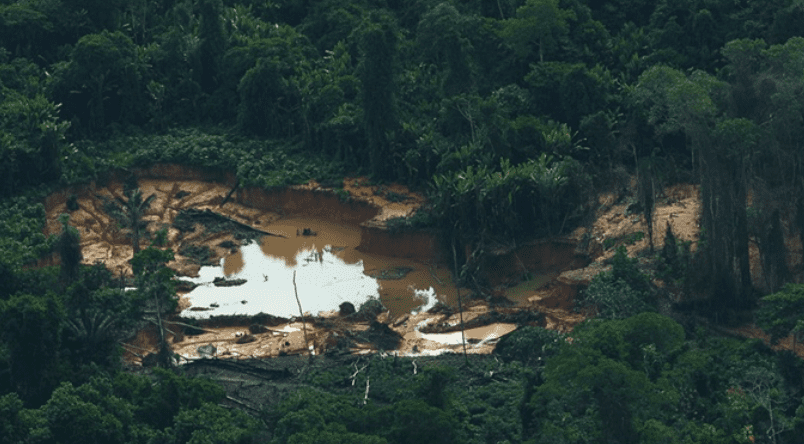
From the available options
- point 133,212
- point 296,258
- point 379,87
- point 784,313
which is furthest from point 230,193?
point 784,313

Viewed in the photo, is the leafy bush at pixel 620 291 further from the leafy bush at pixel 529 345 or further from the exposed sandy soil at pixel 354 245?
the exposed sandy soil at pixel 354 245

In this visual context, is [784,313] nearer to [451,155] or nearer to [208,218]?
[451,155]

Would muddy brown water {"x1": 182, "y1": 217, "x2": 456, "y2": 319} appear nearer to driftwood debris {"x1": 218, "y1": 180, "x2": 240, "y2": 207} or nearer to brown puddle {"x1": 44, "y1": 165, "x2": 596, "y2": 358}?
brown puddle {"x1": 44, "y1": 165, "x2": 596, "y2": 358}

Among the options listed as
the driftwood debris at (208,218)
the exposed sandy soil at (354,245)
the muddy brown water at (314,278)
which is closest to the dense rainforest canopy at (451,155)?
the exposed sandy soil at (354,245)

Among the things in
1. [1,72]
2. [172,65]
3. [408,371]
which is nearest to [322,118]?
[172,65]

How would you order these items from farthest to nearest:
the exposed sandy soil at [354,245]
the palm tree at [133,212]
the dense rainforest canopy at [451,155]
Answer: the palm tree at [133,212]
the exposed sandy soil at [354,245]
the dense rainforest canopy at [451,155]

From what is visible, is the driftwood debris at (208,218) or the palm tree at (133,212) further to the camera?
the driftwood debris at (208,218)
